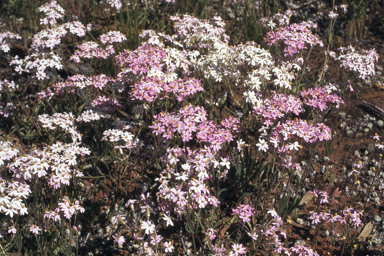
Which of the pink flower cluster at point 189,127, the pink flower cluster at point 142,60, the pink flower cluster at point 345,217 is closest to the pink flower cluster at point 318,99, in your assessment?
the pink flower cluster at point 189,127

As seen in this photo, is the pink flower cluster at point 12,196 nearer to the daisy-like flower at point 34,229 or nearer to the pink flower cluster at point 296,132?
the daisy-like flower at point 34,229

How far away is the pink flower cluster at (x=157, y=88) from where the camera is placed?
11.8ft

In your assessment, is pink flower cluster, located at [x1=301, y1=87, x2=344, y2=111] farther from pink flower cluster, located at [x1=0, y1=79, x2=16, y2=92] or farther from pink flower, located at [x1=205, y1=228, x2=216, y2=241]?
pink flower cluster, located at [x1=0, y1=79, x2=16, y2=92]

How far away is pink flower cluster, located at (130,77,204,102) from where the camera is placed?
3595 millimetres

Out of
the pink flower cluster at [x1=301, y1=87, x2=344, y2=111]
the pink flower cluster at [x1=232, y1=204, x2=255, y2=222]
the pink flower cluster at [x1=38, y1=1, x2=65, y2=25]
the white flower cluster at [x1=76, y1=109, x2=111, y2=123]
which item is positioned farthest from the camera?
the pink flower cluster at [x1=38, y1=1, x2=65, y2=25]

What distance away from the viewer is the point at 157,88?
364cm

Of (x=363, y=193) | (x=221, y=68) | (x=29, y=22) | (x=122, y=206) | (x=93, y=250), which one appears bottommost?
(x=93, y=250)

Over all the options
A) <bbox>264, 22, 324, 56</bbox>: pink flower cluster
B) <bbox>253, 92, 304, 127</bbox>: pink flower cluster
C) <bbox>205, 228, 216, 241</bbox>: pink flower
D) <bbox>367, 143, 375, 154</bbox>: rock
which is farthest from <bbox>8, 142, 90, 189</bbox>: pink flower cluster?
<bbox>367, 143, 375, 154</bbox>: rock

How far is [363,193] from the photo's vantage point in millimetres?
4445

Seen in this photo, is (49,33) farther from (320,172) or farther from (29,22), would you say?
(320,172)

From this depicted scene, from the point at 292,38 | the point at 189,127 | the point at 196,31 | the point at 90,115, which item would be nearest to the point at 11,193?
the point at 90,115

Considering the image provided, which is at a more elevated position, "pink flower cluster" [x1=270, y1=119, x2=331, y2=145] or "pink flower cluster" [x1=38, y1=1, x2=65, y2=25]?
A: "pink flower cluster" [x1=38, y1=1, x2=65, y2=25]

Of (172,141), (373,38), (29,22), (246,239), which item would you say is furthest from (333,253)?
(29,22)

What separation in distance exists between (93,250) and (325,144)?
333 cm
